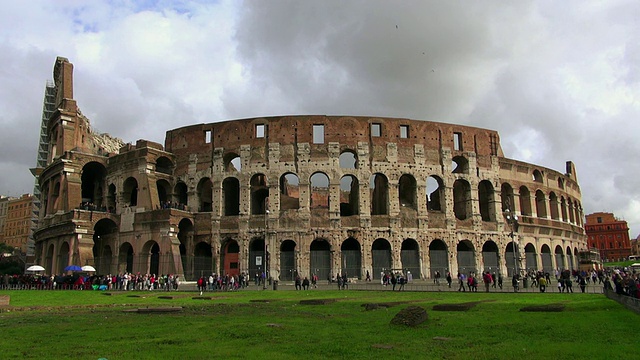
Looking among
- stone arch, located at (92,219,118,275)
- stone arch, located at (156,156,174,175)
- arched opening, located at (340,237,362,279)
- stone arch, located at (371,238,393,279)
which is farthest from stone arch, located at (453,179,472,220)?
stone arch, located at (92,219,118,275)

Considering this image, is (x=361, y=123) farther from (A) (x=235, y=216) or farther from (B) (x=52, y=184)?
(B) (x=52, y=184)

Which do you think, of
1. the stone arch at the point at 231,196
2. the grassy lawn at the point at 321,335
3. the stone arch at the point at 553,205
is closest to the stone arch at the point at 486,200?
the stone arch at the point at 553,205

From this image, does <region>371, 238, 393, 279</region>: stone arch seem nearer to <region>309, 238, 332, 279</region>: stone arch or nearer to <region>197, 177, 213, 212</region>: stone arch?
<region>309, 238, 332, 279</region>: stone arch

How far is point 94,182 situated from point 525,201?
129 feet

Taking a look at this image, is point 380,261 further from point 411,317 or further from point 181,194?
point 411,317

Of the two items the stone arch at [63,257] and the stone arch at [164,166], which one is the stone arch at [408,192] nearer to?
the stone arch at [164,166]

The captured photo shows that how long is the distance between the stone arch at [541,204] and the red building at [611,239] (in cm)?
5544

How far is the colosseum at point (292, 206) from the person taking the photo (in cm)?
3900

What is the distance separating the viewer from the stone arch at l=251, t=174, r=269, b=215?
42.8m

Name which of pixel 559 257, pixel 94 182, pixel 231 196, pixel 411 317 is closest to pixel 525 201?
pixel 559 257

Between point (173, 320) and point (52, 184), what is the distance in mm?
37266

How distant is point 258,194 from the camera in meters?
44.1

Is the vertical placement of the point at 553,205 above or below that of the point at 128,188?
below

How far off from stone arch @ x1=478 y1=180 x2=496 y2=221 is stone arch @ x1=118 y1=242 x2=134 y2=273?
29251 mm
